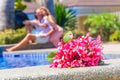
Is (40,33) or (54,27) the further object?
(40,33)

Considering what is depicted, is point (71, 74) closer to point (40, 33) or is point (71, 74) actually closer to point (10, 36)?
point (40, 33)

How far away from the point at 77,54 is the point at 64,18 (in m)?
15.3

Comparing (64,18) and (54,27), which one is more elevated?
(54,27)

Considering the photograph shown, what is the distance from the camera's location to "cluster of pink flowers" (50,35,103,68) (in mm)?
3459

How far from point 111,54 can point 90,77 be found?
532 cm

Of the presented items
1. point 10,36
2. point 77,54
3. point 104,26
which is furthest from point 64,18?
point 77,54

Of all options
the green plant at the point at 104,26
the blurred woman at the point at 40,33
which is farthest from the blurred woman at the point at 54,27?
the green plant at the point at 104,26

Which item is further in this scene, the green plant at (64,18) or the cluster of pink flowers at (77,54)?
the green plant at (64,18)

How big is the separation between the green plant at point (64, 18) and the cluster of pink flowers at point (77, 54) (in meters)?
14.7

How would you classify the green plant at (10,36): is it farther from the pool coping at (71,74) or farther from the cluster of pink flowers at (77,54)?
the pool coping at (71,74)

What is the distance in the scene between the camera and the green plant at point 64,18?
18.5 m

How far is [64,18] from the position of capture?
61.6ft

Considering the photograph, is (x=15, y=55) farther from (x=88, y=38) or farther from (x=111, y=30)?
(x=111, y=30)

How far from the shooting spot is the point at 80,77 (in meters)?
3.21
